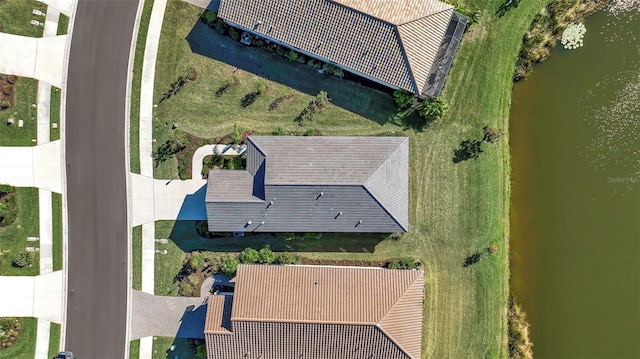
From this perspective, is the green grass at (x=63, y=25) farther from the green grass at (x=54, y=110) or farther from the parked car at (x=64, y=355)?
the parked car at (x=64, y=355)

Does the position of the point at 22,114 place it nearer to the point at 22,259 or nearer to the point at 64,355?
the point at 22,259

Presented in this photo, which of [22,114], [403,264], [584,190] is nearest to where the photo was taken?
[403,264]

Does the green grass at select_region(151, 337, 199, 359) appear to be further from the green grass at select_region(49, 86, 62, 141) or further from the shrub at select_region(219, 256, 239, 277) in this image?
the green grass at select_region(49, 86, 62, 141)

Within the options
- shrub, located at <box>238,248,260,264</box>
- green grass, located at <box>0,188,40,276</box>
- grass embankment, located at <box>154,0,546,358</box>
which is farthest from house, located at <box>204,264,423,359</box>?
green grass, located at <box>0,188,40,276</box>

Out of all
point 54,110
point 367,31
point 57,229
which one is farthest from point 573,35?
point 57,229

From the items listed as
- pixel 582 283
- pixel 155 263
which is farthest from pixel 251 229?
pixel 582 283

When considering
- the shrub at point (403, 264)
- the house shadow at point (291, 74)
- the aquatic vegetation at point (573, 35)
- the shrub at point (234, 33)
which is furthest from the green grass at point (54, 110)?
the aquatic vegetation at point (573, 35)
